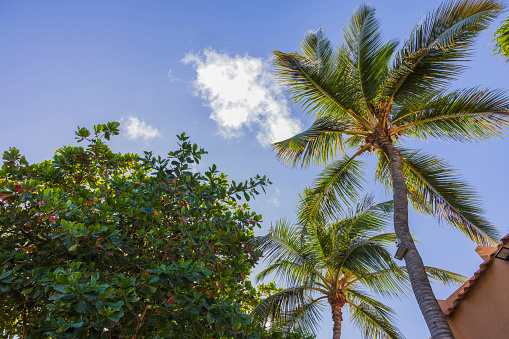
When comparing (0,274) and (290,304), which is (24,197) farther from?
(290,304)

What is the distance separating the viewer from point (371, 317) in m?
8.75

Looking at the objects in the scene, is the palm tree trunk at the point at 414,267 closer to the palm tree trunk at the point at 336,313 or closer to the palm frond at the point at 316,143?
the palm frond at the point at 316,143

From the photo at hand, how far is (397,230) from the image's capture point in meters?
6.34

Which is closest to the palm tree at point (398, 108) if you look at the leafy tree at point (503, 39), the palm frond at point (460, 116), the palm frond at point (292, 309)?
the palm frond at point (460, 116)

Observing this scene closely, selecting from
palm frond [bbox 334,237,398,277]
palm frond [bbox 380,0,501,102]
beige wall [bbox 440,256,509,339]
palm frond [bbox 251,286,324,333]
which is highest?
palm frond [bbox 380,0,501,102]

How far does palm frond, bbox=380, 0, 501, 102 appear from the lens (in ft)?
21.6

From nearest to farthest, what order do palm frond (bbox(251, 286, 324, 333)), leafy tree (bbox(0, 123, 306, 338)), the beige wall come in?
1. leafy tree (bbox(0, 123, 306, 338))
2. the beige wall
3. palm frond (bbox(251, 286, 324, 333))

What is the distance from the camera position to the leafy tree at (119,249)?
3479 millimetres

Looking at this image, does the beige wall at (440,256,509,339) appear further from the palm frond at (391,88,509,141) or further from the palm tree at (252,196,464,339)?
the palm frond at (391,88,509,141)

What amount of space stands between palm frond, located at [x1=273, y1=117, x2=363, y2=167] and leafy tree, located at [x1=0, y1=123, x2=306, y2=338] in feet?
8.68

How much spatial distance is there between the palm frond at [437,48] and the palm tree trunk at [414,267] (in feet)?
4.76

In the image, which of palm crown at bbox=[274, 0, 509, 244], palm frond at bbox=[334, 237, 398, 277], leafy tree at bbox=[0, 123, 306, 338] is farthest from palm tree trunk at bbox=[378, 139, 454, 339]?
leafy tree at bbox=[0, 123, 306, 338]

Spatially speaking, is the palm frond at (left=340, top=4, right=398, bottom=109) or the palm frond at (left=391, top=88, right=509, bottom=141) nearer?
the palm frond at (left=391, top=88, right=509, bottom=141)

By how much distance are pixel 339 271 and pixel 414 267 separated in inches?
139
